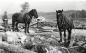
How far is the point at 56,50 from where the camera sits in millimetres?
12484

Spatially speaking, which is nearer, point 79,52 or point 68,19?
point 79,52

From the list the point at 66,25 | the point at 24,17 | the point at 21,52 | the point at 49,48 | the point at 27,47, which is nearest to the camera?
the point at 21,52

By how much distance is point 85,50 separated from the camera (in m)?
13.0

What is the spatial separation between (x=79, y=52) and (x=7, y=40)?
21.3 ft

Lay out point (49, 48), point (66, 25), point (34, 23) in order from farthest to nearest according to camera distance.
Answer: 1. point (34, 23)
2. point (66, 25)
3. point (49, 48)

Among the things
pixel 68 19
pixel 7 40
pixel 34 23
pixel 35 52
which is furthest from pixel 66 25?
pixel 34 23

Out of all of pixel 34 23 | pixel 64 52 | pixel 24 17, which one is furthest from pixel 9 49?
pixel 34 23

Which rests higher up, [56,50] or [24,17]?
[24,17]

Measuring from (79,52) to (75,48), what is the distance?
0.53 metres

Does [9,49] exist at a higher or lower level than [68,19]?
lower

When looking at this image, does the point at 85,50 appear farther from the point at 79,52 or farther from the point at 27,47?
the point at 27,47

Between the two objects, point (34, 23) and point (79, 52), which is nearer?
point (79, 52)

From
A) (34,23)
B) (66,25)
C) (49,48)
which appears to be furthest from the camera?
(34,23)

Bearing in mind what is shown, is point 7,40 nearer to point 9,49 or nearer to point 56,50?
point 9,49
